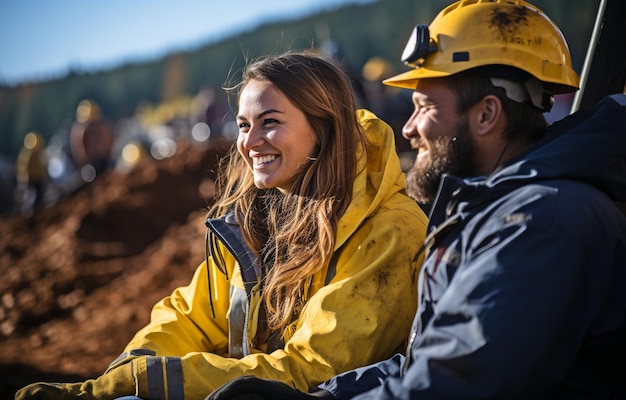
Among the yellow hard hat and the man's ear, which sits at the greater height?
the yellow hard hat

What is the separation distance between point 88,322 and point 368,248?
6.26m

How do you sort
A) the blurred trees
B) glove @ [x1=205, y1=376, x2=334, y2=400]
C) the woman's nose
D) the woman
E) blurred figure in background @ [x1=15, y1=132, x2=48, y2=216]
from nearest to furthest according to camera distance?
1. glove @ [x1=205, y1=376, x2=334, y2=400]
2. the woman
3. the woman's nose
4. blurred figure in background @ [x1=15, y1=132, x2=48, y2=216]
5. the blurred trees

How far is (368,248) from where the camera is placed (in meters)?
3.02

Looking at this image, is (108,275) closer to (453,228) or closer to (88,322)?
(88,322)

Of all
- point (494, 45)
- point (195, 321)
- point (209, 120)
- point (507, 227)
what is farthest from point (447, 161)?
point (209, 120)

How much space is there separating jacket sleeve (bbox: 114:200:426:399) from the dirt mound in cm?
134

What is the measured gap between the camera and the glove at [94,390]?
2.85m

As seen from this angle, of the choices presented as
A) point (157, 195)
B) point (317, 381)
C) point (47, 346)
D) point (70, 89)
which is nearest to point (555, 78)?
point (317, 381)

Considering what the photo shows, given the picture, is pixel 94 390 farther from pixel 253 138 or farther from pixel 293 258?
pixel 253 138

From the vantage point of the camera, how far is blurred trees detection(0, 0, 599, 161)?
1781 inches

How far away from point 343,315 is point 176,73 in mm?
58830

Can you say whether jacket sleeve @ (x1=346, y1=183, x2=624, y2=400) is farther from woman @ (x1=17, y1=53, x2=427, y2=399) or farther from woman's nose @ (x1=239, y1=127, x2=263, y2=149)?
woman's nose @ (x1=239, y1=127, x2=263, y2=149)

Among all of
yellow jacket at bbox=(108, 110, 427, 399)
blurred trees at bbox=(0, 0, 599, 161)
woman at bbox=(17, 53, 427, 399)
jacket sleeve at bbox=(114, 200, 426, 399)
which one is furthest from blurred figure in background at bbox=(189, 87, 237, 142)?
blurred trees at bbox=(0, 0, 599, 161)

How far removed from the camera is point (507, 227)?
7.23ft
